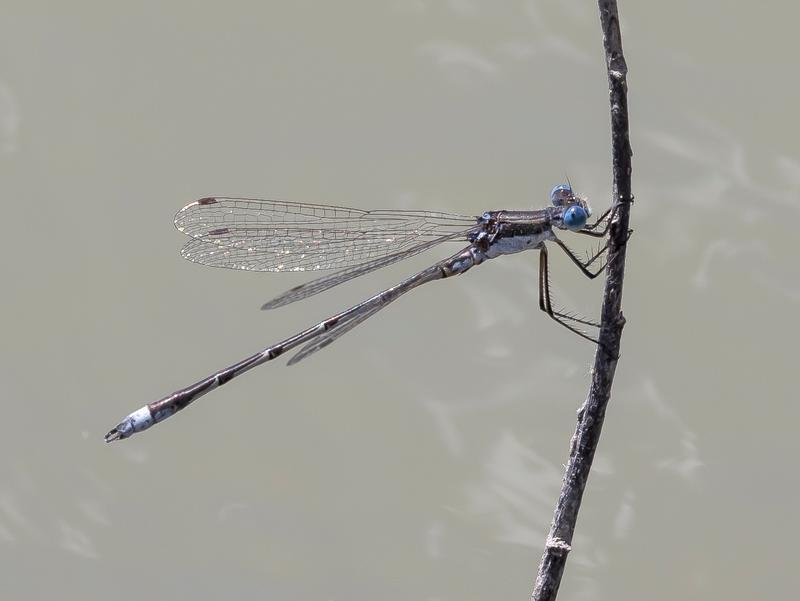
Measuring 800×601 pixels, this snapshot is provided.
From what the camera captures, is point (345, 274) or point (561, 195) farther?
point (345, 274)

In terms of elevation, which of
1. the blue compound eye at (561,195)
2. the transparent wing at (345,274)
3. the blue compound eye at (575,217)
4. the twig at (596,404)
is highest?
the blue compound eye at (561,195)

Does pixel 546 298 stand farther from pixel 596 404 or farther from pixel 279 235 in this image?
pixel 279 235

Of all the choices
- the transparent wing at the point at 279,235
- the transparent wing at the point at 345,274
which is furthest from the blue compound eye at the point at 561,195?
the transparent wing at the point at 279,235

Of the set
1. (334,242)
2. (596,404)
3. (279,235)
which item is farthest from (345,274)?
(596,404)

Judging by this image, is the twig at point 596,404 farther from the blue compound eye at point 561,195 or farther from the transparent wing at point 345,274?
the transparent wing at point 345,274

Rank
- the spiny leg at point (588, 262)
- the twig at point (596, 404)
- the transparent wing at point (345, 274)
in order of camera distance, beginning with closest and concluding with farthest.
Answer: the twig at point (596, 404), the spiny leg at point (588, 262), the transparent wing at point (345, 274)

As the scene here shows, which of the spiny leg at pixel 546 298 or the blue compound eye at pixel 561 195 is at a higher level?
the blue compound eye at pixel 561 195

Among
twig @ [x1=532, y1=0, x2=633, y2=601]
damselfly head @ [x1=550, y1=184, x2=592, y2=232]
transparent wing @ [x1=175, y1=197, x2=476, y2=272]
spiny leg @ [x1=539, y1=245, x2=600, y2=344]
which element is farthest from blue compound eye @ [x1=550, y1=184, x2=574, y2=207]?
twig @ [x1=532, y1=0, x2=633, y2=601]

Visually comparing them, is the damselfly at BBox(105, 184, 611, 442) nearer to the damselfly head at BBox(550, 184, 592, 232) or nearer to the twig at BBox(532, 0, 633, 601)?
the damselfly head at BBox(550, 184, 592, 232)
